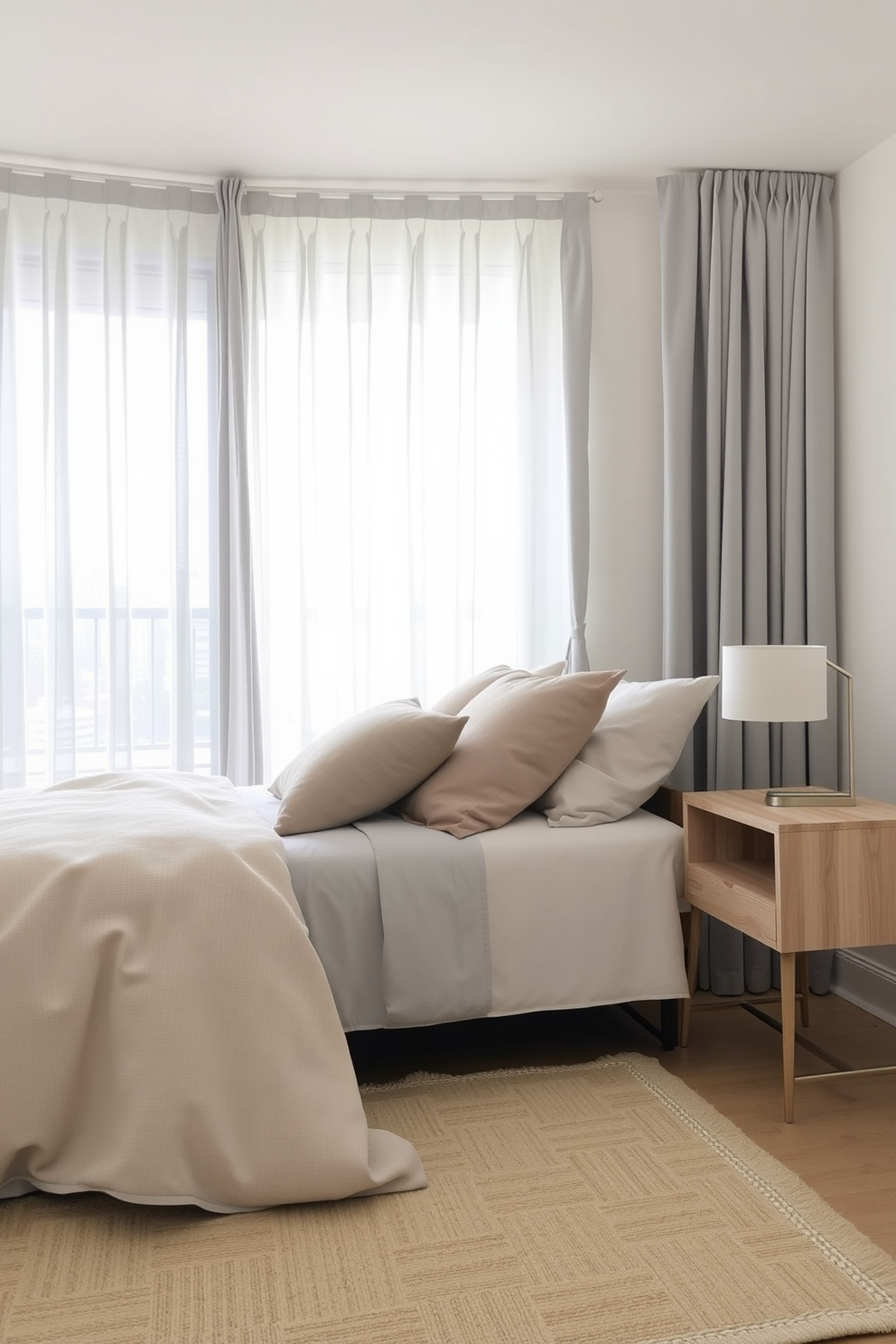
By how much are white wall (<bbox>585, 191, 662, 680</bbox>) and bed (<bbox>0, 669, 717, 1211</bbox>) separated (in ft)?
2.85

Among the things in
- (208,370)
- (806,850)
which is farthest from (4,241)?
(806,850)

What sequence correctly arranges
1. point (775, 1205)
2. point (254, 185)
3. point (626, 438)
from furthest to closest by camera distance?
1. point (626, 438)
2. point (254, 185)
3. point (775, 1205)

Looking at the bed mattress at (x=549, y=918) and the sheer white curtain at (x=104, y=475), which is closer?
the bed mattress at (x=549, y=918)

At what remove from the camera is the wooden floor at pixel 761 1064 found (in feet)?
7.04

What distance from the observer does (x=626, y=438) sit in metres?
3.80

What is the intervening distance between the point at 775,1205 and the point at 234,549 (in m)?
2.47

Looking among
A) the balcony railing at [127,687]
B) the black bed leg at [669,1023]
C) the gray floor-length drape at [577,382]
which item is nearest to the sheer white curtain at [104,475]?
the balcony railing at [127,687]

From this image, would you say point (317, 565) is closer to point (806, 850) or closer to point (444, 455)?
point (444, 455)

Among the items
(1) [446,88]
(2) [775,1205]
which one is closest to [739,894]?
(2) [775,1205]

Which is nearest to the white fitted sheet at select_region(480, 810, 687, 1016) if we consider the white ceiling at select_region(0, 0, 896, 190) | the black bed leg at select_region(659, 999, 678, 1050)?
the black bed leg at select_region(659, 999, 678, 1050)

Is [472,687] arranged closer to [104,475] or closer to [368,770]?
[368,770]

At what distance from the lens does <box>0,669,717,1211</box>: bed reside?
1.96 m

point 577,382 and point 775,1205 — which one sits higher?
point 577,382

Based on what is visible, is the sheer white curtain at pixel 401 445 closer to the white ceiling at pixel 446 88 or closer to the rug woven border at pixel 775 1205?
the white ceiling at pixel 446 88
